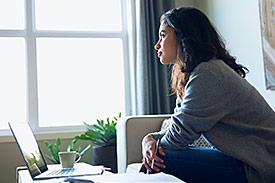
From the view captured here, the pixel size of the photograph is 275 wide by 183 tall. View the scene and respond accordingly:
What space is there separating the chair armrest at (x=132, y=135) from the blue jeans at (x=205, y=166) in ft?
4.41

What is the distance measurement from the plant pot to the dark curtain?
0.53 m

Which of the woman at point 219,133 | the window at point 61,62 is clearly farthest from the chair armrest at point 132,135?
the woman at point 219,133

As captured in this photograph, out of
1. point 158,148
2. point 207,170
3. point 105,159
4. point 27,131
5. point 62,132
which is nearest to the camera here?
point 207,170

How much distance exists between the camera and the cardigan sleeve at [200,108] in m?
1.37

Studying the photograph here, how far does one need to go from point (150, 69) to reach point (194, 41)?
7.10ft

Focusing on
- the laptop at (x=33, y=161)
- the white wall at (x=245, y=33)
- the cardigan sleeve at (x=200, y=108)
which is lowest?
the laptop at (x=33, y=161)

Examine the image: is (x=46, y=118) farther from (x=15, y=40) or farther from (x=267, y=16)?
(x=267, y=16)

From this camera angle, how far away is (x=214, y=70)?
1417 mm

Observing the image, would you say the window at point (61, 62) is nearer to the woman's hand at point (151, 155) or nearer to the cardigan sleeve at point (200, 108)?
the woman's hand at point (151, 155)

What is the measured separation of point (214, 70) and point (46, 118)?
8.78 feet

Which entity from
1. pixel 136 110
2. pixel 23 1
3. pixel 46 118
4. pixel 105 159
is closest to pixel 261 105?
pixel 105 159

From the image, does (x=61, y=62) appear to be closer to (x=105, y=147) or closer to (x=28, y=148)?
(x=105, y=147)

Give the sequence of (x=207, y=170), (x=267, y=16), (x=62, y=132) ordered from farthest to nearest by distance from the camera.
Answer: (x=62, y=132) → (x=267, y=16) → (x=207, y=170)

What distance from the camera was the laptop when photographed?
1689mm
